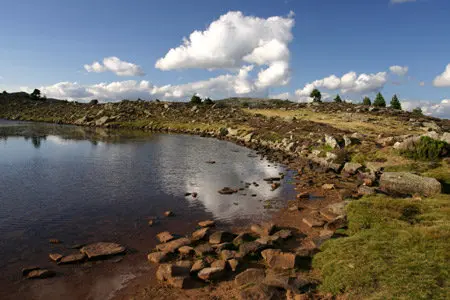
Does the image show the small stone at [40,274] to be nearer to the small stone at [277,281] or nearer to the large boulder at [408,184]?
the small stone at [277,281]

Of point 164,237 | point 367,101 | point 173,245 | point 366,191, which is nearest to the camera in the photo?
point 173,245

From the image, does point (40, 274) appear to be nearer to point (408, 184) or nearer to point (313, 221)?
point (313, 221)

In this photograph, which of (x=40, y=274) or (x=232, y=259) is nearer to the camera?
(x=40, y=274)

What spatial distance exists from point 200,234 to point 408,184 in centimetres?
2270

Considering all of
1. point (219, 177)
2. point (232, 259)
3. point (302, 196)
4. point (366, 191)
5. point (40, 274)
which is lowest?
point (40, 274)

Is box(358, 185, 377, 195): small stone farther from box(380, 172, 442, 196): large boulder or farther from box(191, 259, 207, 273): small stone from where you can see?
box(191, 259, 207, 273): small stone

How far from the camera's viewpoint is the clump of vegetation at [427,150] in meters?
41.3

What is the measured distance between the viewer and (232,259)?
57.9ft

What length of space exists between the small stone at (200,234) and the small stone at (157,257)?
3.15 meters

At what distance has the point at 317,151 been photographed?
180ft

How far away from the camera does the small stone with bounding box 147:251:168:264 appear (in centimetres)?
1817

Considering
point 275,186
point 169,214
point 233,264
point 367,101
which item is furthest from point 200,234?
point 367,101

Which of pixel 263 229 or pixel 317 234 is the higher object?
pixel 263 229

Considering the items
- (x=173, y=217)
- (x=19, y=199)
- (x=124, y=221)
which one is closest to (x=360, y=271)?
(x=173, y=217)
